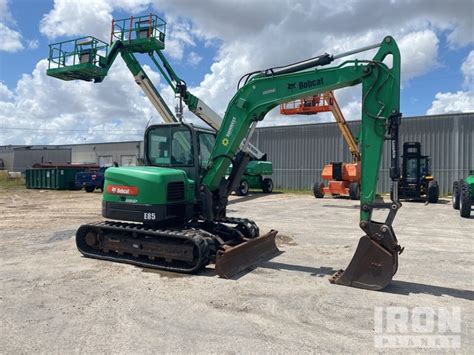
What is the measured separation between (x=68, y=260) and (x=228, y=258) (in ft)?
10.9

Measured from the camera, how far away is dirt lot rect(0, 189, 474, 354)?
452 cm

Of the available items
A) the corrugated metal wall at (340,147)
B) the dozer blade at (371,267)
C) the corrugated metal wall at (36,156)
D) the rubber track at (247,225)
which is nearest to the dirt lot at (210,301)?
the dozer blade at (371,267)

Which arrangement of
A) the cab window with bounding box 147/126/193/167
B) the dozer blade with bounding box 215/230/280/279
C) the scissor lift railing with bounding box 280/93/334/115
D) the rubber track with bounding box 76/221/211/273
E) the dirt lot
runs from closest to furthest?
the dirt lot → the dozer blade with bounding box 215/230/280/279 → the rubber track with bounding box 76/221/211/273 → the cab window with bounding box 147/126/193/167 → the scissor lift railing with bounding box 280/93/334/115

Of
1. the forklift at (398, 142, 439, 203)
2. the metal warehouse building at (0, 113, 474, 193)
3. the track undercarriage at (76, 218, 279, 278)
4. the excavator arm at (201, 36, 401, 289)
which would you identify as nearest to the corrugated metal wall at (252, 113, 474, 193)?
the metal warehouse building at (0, 113, 474, 193)

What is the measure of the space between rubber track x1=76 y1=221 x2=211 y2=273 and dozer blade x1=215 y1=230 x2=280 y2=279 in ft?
1.18

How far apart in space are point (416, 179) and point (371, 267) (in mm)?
17270

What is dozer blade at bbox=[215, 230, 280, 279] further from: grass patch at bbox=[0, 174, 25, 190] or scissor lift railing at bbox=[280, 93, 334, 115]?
grass patch at bbox=[0, 174, 25, 190]

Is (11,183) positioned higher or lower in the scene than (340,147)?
lower

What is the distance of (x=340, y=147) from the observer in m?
31.3

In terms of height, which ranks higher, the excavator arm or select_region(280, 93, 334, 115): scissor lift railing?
select_region(280, 93, 334, 115): scissor lift railing

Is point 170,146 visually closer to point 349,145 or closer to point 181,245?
point 181,245

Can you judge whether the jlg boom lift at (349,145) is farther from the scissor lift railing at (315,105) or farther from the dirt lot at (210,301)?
the dirt lot at (210,301)

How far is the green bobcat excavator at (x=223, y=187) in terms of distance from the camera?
258 inches

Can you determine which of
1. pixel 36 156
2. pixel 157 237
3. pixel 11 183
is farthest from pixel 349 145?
pixel 36 156
